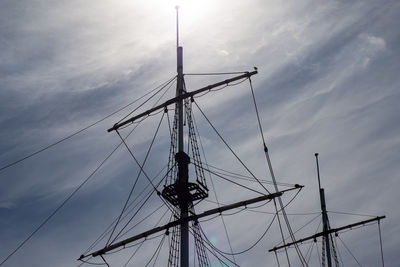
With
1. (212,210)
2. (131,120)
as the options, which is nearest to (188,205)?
(212,210)

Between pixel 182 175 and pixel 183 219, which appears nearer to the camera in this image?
pixel 183 219

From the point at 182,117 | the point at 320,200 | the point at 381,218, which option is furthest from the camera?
the point at 320,200

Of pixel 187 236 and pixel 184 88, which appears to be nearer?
pixel 187 236

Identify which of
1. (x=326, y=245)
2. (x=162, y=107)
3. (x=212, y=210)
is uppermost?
(x=162, y=107)

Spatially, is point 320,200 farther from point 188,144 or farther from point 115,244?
point 115,244

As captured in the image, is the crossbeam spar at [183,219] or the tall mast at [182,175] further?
the crossbeam spar at [183,219]

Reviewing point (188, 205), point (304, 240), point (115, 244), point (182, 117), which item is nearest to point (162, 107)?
point (182, 117)

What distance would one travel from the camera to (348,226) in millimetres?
48344

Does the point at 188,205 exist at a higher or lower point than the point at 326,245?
lower

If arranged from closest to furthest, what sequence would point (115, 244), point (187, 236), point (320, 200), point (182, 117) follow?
point (187, 236) < point (115, 244) < point (182, 117) < point (320, 200)

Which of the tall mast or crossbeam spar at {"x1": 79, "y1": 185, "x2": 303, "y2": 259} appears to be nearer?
the tall mast

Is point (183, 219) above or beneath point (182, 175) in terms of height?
beneath

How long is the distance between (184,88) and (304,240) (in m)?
25.7

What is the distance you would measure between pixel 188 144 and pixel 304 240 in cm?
2423
